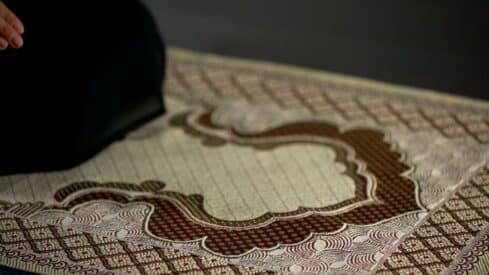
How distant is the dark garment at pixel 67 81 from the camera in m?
1.86

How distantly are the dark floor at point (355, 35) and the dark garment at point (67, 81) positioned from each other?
517 mm

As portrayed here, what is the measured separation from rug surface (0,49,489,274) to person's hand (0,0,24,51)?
0.26 meters

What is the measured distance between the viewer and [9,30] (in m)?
1.75

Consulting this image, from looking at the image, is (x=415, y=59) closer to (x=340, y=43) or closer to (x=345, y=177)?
(x=340, y=43)

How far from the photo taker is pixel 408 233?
1.69 metres

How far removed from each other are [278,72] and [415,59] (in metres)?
0.29

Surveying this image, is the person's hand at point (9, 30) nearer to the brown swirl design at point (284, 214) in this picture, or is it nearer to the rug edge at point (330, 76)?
the brown swirl design at point (284, 214)

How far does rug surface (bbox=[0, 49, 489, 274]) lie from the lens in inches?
64.4

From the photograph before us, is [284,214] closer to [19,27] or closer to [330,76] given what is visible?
[19,27]

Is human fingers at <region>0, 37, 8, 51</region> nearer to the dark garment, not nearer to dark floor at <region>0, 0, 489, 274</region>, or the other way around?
the dark garment

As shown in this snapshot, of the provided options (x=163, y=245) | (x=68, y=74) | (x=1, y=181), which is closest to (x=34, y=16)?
(x=68, y=74)

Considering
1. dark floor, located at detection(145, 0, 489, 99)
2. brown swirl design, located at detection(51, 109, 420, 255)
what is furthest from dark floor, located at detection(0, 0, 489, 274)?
brown swirl design, located at detection(51, 109, 420, 255)

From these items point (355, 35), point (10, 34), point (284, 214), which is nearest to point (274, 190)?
point (284, 214)

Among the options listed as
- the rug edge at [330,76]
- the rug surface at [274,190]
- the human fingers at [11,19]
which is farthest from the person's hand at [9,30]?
the rug edge at [330,76]
